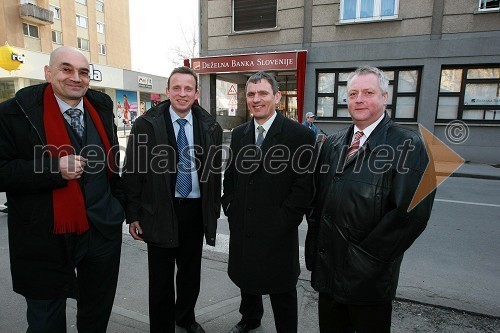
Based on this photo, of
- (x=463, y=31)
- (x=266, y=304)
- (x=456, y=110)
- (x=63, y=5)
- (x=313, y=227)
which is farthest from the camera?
(x=63, y=5)

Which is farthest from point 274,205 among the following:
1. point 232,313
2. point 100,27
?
point 100,27

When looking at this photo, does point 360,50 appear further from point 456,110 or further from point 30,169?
point 30,169

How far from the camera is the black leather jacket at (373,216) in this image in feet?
5.48

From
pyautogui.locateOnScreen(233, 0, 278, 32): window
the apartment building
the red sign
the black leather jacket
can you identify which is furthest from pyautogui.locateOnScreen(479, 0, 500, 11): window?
the apartment building

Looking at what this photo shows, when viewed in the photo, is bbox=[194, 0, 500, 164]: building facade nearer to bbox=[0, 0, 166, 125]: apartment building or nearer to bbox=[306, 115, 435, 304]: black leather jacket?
bbox=[306, 115, 435, 304]: black leather jacket

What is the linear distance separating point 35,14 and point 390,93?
28.3 metres

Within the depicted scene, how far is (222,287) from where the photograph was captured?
3279 mm

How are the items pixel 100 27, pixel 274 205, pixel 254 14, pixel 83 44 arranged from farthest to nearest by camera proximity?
1. pixel 100 27
2. pixel 83 44
3. pixel 254 14
4. pixel 274 205

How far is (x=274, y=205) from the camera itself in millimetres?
2227

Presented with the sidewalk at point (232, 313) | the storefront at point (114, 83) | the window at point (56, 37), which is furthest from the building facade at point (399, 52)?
the window at point (56, 37)

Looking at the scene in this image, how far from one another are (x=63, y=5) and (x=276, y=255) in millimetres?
36692

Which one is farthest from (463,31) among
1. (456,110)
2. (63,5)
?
(63,5)

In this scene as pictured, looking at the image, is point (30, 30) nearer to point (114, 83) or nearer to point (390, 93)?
point (114, 83)

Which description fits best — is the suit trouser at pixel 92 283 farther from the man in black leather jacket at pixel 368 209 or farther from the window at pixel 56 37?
the window at pixel 56 37
